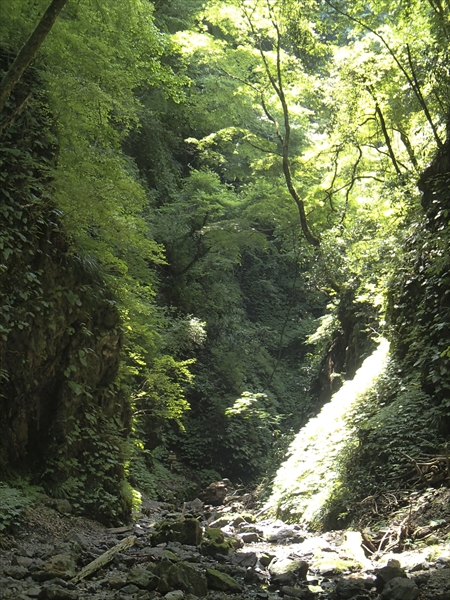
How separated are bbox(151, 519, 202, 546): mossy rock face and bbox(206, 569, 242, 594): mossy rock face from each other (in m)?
1.57

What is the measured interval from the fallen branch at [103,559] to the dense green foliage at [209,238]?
0.96 metres

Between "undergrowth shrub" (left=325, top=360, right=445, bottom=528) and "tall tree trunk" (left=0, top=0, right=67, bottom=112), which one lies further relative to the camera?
"undergrowth shrub" (left=325, top=360, right=445, bottom=528)

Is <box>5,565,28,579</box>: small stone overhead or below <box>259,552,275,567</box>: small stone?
below

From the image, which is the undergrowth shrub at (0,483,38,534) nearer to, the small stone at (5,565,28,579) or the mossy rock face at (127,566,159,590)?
the small stone at (5,565,28,579)

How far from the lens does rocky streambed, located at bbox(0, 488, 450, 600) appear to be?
14.3 ft

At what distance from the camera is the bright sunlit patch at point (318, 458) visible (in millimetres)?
8984

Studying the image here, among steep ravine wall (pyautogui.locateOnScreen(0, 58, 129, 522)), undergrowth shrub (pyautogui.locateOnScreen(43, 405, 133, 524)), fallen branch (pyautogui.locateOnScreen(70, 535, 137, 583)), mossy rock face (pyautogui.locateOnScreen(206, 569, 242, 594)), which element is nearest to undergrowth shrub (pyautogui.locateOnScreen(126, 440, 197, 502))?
undergrowth shrub (pyautogui.locateOnScreen(43, 405, 133, 524))

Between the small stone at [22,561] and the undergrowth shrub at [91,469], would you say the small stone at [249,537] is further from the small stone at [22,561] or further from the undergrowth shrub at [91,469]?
the small stone at [22,561]

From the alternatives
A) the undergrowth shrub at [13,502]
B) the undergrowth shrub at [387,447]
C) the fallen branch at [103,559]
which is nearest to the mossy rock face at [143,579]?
→ the fallen branch at [103,559]

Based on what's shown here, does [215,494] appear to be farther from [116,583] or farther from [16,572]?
[16,572]

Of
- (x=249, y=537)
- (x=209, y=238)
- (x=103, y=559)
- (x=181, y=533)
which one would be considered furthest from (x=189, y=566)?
(x=209, y=238)

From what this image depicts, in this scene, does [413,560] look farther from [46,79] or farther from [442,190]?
[46,79]

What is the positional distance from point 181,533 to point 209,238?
35.9 feet

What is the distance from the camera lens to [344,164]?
14539 mm
